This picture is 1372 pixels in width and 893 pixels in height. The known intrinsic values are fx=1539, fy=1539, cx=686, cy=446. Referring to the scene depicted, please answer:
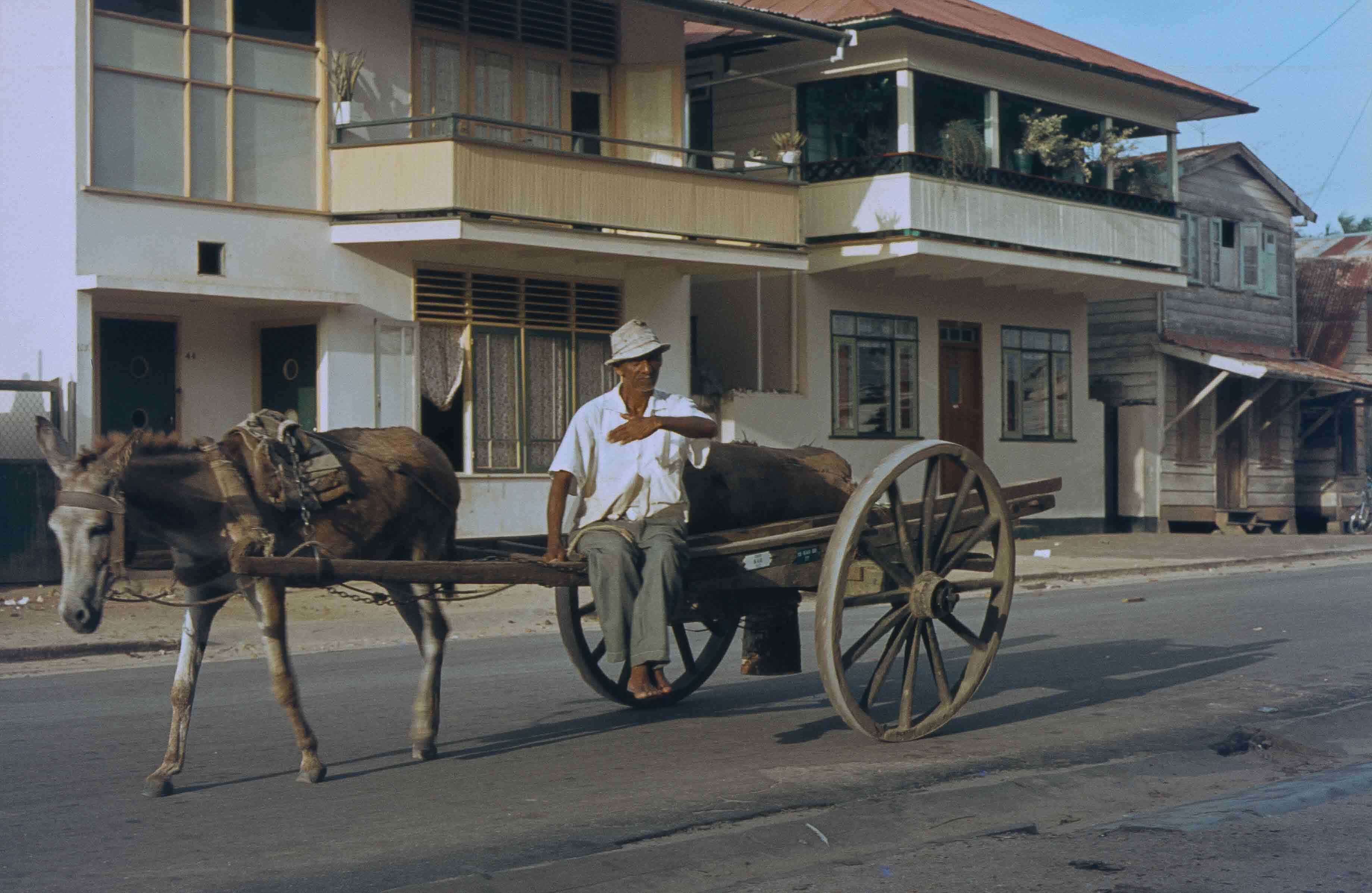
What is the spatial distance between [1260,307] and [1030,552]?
12047mm

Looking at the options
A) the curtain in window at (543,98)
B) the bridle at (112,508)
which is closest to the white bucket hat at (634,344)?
the bridle at (112,508)

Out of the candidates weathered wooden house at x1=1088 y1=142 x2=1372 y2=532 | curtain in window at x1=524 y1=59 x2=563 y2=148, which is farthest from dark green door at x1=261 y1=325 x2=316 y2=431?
weathered wooden house at x1=1088 y1=142 x2=1372 y2=532

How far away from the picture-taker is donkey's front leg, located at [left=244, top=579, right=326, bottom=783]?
632 centimetres

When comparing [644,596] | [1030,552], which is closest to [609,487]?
[644,596]

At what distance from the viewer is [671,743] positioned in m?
7.47

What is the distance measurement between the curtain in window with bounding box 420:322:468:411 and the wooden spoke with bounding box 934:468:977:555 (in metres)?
12.4

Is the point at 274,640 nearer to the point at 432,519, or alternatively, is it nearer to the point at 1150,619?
the point at 432,519

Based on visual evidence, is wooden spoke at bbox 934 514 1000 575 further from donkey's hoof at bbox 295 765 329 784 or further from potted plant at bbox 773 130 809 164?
potted plant at bbox 773 130 809 164

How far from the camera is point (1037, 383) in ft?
90.9

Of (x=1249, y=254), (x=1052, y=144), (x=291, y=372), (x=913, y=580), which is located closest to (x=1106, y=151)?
(x=1052, y=144)

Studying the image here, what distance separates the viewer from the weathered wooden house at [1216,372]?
29531 mm

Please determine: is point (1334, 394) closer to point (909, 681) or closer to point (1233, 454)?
point (1233, 454)

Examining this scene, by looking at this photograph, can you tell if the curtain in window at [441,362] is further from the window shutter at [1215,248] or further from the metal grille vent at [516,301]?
the window shutter at [1215,248]

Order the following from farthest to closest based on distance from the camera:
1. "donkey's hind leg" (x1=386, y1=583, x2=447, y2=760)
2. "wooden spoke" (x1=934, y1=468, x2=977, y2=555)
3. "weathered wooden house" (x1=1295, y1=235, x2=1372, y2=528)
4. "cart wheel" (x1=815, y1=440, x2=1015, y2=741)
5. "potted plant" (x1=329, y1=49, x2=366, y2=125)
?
"weathered wooden house" (x1=1295, y1=235, x2=1372, y2=528) → "potted plant" (x1=329, y1=49, x2=366, y2=125) → "wooden spoke" (x1=934, y1=468, x2=977, y2=555) → "donkey's hind leg" (x1=386, y1=583, x2=447, y2=760) → "cart wheel" (x1=815, y1=440, x2=1015, y2=741)
